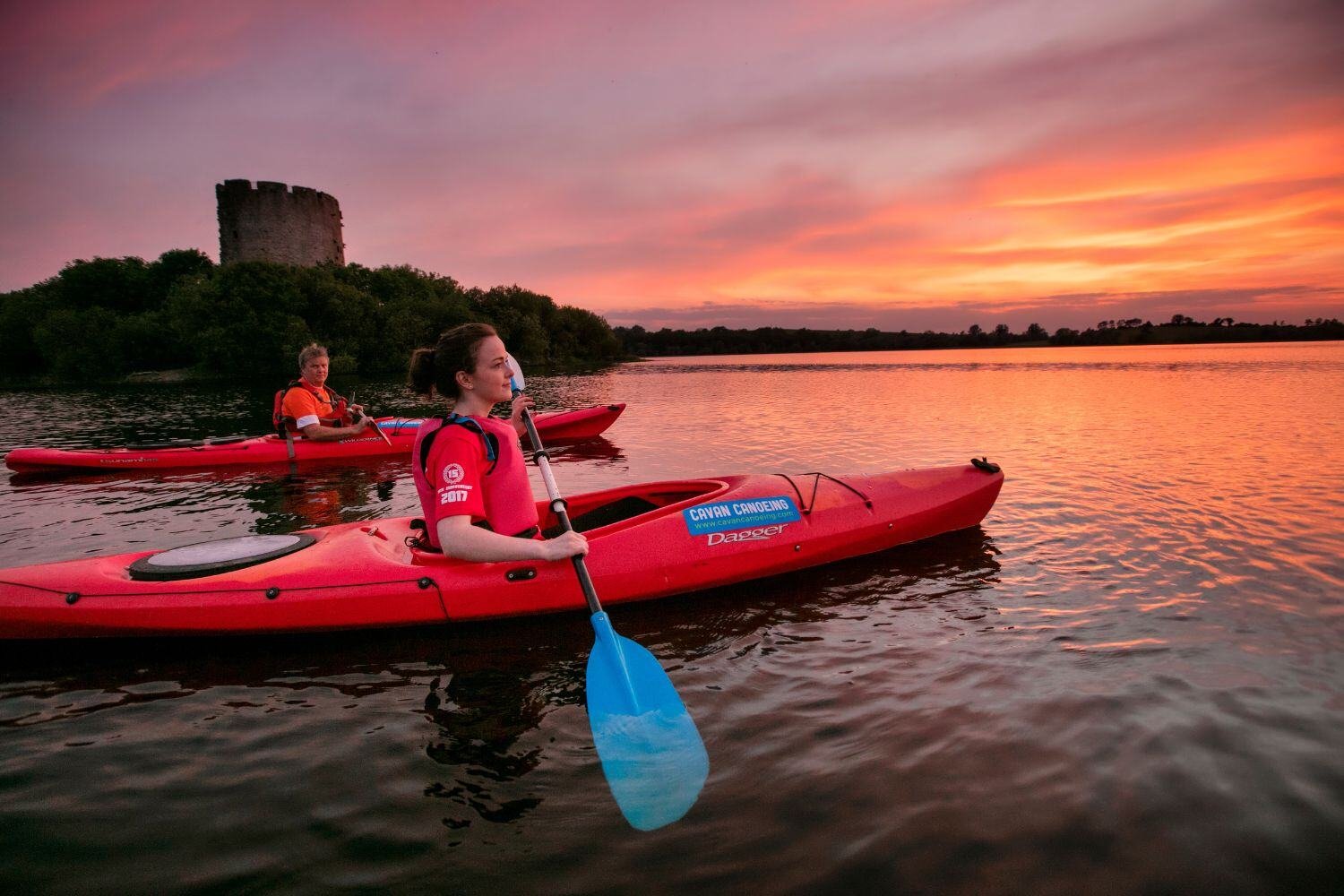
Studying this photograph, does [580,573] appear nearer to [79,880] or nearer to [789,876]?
[789,876]

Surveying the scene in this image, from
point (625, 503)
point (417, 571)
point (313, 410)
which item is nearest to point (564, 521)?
point (417, 571)

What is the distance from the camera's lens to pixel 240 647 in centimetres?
381

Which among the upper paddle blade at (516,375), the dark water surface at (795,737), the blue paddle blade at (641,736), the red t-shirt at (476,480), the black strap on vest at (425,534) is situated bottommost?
the dark water surface at (795,737)

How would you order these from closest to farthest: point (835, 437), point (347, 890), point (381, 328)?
1. point (347, 890)
2. point (835, 437)
3. point (381, 328)

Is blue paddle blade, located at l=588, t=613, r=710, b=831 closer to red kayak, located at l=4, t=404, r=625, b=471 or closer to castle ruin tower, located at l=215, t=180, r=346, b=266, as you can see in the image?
red kayak, located at l=4, t=404, r=625, b=471

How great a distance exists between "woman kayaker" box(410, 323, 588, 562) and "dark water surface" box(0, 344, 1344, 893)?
2.56 feet

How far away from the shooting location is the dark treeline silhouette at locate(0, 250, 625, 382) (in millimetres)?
35469

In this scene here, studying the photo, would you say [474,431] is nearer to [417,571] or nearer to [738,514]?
[417,571]

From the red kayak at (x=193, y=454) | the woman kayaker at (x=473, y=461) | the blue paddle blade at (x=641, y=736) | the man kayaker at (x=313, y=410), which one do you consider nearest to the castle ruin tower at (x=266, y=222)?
the red kayak at (x=193, y=454)

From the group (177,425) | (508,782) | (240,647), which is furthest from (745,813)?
(177,425)

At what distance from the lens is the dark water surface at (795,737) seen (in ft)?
7.22

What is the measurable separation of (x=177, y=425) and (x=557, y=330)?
4799 centimetres

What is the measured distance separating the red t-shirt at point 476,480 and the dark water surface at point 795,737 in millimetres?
846

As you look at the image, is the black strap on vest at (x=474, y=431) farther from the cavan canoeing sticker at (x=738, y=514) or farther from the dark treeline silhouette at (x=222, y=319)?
the dark treeline silhouette at (x=222, y=319)
